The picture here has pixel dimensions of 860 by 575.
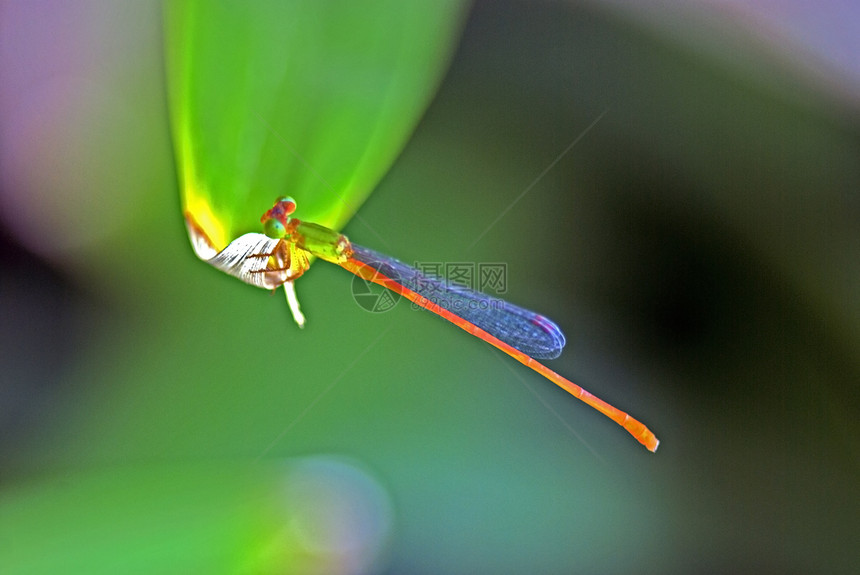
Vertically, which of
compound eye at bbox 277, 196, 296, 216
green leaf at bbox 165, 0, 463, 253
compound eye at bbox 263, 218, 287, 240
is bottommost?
compound eye at bbox 263, 218, 287, 240

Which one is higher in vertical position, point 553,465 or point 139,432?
point 553,465

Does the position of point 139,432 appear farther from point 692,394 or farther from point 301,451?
point 692,394

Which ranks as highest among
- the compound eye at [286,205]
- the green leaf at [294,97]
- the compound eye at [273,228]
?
the green leaf at [294,97]

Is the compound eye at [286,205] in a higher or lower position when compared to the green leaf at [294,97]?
lower

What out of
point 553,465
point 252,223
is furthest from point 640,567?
point 252,223

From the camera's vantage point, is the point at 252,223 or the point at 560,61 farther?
the point at 560,61
